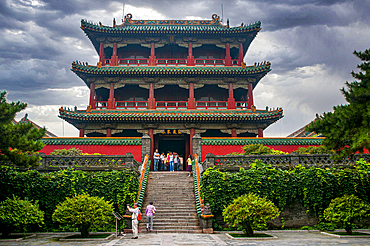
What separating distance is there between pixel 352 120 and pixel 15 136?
999 cm

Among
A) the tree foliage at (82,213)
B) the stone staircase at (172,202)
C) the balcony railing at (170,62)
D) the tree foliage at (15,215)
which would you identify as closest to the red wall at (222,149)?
the stone staircase at (172,202)

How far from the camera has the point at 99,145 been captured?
1981cm

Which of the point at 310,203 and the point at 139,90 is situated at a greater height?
the point at 139,90

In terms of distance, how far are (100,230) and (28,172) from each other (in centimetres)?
379

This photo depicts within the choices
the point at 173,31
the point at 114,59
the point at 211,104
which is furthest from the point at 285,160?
the point at 114,59

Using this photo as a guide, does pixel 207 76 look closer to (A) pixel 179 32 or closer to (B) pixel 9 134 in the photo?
(A) pixel 179 32

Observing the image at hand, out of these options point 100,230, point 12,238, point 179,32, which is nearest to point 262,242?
point 100,230

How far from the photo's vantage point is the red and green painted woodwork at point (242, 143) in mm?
19203

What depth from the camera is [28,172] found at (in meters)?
12.0

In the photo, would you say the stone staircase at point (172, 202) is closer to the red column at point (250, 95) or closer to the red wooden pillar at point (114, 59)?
the red column at point (250, 95)

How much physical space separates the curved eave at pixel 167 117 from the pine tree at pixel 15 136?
12.3 metres

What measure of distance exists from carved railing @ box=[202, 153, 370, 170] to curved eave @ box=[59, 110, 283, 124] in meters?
7.91

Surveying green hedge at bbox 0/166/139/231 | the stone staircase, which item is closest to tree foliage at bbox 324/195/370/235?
the stone staircase

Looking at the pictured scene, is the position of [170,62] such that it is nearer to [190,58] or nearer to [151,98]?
[190,58]
